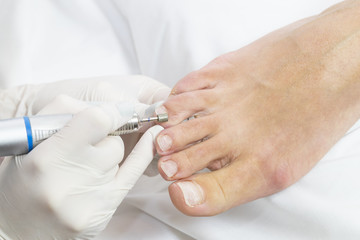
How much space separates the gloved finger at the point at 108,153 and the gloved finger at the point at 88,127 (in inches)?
1.0

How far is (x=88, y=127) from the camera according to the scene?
90cm

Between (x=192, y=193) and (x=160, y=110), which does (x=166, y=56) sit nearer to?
(x=160, y=110)

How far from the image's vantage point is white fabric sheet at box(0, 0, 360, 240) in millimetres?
1050

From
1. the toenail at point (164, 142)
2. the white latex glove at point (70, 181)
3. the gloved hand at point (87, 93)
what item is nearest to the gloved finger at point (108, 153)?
the white latex glove at point (70, 181)

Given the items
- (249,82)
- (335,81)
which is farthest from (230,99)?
(335,81)

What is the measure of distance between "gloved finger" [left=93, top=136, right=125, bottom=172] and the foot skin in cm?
12

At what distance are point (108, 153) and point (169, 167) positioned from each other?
0.18m

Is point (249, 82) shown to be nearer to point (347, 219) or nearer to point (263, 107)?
point (263, 107)

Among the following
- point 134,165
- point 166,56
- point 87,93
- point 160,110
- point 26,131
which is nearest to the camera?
point 26,131

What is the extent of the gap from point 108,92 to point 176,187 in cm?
32

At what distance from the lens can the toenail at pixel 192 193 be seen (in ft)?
3.32

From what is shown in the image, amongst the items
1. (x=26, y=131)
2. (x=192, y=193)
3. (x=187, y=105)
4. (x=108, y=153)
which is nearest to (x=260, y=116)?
(x=187, y=105)

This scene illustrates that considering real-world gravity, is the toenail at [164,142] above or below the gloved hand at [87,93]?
below

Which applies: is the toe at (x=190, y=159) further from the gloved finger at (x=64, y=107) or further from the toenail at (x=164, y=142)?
the gloved finger at (x=64, y=107)
